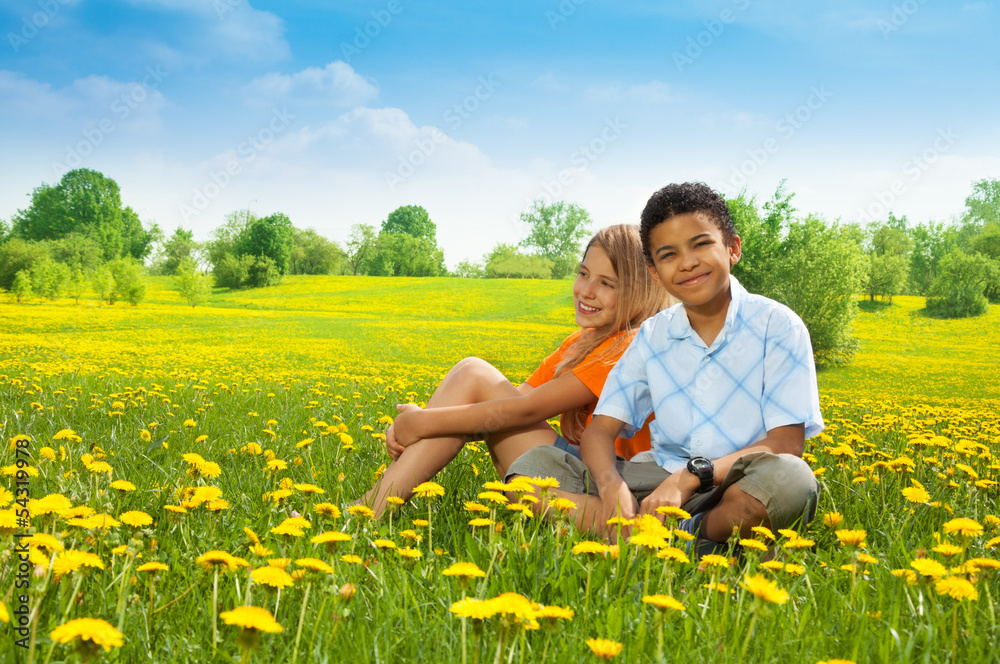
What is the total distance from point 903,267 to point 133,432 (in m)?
14.3

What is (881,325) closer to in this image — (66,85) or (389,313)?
(389,313)

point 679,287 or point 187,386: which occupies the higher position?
point 679,287

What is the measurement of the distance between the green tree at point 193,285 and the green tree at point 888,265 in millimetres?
13431

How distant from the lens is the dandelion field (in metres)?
1.04

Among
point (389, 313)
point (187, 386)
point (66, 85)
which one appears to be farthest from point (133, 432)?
point (389, 313)

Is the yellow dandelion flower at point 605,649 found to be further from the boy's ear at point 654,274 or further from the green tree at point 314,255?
the green tree at point 314,255

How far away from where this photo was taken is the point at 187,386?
4.62 meters

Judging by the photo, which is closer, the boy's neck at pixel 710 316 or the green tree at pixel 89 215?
the boy's neck at pixel 710 316

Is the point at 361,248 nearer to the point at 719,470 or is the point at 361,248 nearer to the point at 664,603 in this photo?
the point at 719,470

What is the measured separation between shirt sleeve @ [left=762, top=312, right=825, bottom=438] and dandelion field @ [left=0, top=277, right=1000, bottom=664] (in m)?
0.31

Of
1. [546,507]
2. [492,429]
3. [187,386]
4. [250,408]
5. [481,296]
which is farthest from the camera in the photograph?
[481,296]

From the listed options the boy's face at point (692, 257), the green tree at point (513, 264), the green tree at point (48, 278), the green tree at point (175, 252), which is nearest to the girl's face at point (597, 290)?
the boy's face at point (692, 257)

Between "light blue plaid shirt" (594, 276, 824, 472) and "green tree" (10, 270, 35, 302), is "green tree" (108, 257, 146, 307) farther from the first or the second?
"light blue plaid shirt" (594, 276, 824, 472)

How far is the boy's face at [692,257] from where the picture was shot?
1.83m
